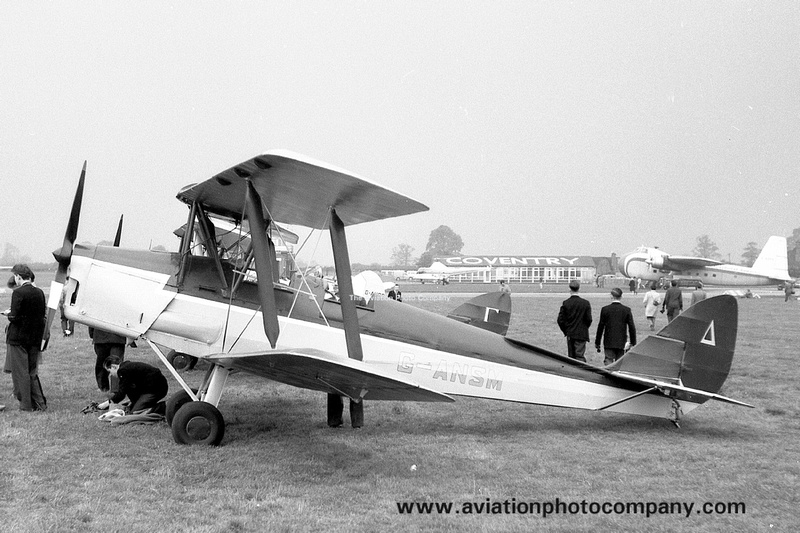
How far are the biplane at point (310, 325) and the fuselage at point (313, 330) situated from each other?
1 cm

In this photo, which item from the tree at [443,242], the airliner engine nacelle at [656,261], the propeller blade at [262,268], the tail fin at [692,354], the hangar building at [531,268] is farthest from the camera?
the tree at [443,242]

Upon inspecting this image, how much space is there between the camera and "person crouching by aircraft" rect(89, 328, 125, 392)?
766 cm

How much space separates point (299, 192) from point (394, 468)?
2.57 m

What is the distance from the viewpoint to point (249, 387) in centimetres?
880

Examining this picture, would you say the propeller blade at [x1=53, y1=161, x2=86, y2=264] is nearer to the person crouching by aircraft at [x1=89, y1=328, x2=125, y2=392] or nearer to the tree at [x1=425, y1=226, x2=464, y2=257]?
the person crouching by aircraft at [x1=89, y1=328, x2=125, y2=392]

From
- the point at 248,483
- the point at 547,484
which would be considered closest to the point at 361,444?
the point at 248,483

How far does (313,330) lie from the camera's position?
6.08 meters

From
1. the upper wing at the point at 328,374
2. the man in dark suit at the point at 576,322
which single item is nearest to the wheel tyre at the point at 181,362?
the upper wing at the point at 328,374

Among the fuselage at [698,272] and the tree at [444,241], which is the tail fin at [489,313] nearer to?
the fuselage at [698,272]

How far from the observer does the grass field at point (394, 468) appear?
3971mm

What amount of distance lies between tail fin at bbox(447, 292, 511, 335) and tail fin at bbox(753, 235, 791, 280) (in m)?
47.2

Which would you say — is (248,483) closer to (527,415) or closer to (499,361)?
(499,361)

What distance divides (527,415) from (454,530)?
372cm

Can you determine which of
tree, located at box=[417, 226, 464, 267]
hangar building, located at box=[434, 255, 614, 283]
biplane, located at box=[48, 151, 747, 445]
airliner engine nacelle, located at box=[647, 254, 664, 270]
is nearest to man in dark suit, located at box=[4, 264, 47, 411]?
biplane, located at box=[48, 151, 747, 445]
